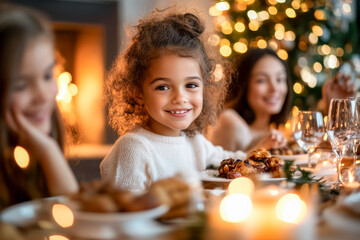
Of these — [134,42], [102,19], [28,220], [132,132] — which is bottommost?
[28,220]

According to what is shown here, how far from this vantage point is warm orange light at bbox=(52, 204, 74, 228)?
0.82 metres

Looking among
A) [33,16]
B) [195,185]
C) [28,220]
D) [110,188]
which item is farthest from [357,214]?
[33,16]

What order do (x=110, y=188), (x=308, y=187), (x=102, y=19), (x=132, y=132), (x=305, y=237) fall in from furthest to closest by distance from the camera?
(x=102, y=19) → (x=132, y=132) → (x=308, y=187) → (x=110, y=188) → (x=305, y=237)

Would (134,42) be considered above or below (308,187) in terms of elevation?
above

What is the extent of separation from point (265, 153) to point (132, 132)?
466 mm

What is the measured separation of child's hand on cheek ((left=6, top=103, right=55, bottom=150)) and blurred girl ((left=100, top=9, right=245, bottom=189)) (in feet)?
1.87

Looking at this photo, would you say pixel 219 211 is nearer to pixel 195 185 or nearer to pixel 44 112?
pixel 195 185

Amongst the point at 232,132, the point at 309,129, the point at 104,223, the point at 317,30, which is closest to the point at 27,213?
the point at 104,223

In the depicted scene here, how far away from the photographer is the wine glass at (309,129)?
1.66 meters

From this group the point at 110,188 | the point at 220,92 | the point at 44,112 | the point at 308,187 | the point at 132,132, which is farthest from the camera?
the point at 220,92

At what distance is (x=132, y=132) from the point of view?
167 cm

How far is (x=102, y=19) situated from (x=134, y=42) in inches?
117

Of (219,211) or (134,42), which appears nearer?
(219,211)

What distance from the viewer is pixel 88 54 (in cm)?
486
